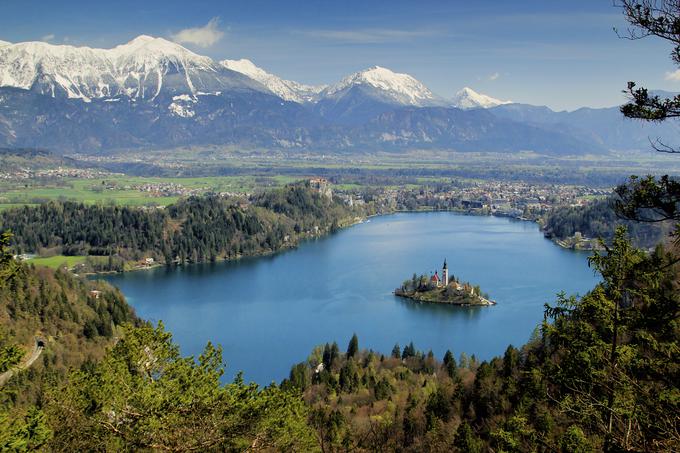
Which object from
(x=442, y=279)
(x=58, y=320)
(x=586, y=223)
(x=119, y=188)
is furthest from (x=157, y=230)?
(x=119, y=188)

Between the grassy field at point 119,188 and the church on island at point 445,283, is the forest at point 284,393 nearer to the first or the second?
the church on island at point 445,283

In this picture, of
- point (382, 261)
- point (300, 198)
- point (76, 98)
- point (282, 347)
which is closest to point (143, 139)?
point (76, 98)

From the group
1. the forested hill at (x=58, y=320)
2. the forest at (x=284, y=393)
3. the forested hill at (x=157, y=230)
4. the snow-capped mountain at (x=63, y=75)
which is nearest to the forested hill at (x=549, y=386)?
the forest at (x=284, y=393)

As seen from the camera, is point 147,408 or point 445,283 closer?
point 147,408

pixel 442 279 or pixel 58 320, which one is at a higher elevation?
pixel 58 320

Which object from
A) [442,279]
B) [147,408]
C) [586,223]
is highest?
[147,408]

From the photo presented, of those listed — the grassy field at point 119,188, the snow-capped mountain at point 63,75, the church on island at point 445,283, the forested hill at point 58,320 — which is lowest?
the church on island at point 445,283

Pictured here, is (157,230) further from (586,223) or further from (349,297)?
(586,223)
